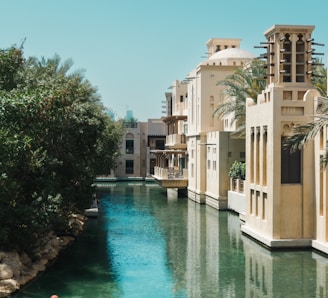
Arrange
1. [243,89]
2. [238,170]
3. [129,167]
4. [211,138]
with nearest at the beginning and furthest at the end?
[243,89] < [238,170] < [211,138] < [129,167]

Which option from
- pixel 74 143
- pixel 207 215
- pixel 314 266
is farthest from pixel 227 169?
pixel 314 266

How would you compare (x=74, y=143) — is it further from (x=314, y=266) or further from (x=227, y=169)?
(x=227, y=169)

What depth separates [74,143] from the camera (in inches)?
974

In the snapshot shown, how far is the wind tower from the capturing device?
21.4 m

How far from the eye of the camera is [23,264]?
17938 millimetres

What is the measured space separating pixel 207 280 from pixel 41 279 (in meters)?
5.12

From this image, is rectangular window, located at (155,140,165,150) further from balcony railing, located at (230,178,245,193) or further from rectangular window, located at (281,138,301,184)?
rectangular window, located at (281,138,301,184)

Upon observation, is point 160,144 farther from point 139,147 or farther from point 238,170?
point 238,170

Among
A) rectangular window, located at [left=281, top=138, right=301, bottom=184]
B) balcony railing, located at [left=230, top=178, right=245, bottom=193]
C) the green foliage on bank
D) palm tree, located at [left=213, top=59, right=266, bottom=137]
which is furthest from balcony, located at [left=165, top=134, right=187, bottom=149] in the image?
rectangular window, located at [left=281, top=138, right=301, bottom=184]

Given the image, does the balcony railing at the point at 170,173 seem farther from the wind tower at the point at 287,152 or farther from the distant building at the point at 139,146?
the distant building at the point at 139,146

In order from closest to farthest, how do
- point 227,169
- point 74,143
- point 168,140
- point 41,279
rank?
point 41,279 → point 74,143 → point 227,169 → point 168,140

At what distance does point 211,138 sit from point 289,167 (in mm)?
16468

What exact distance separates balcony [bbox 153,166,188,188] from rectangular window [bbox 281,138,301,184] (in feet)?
70.5

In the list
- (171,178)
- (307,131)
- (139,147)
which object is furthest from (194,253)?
(139,147)
